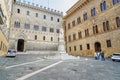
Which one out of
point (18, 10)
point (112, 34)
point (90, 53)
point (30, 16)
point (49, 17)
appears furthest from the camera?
point (49, 17)

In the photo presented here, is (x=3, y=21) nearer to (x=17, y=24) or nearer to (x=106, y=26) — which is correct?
(x=106, y=26)

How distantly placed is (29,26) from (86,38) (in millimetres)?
15820

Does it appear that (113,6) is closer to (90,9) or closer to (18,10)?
(90,9)

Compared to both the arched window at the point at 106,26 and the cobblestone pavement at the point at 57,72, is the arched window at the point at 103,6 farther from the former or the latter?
the cobblestone pavement at the point at 57,72

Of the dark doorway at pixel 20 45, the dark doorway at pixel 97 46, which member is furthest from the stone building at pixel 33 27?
the dark doorway at pixel 97 46

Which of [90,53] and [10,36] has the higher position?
[10,36]

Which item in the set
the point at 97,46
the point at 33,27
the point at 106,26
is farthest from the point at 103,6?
the point at 33,27

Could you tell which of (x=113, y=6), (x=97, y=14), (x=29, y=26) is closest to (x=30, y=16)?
(x=29, y=26)

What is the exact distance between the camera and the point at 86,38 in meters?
23.1

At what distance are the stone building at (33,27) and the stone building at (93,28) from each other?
5766 mm

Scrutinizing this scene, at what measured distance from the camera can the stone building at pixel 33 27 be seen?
28.0m

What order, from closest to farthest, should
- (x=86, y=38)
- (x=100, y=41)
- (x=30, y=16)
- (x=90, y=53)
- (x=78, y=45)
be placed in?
(x=100, y=41) < (x=90, y=53) < (x=86, y=38) < (x=78, y=45) < (x=30, y=16)

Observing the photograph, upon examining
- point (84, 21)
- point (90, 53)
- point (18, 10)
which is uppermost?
point (18, 10)

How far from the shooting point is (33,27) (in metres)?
30.7
